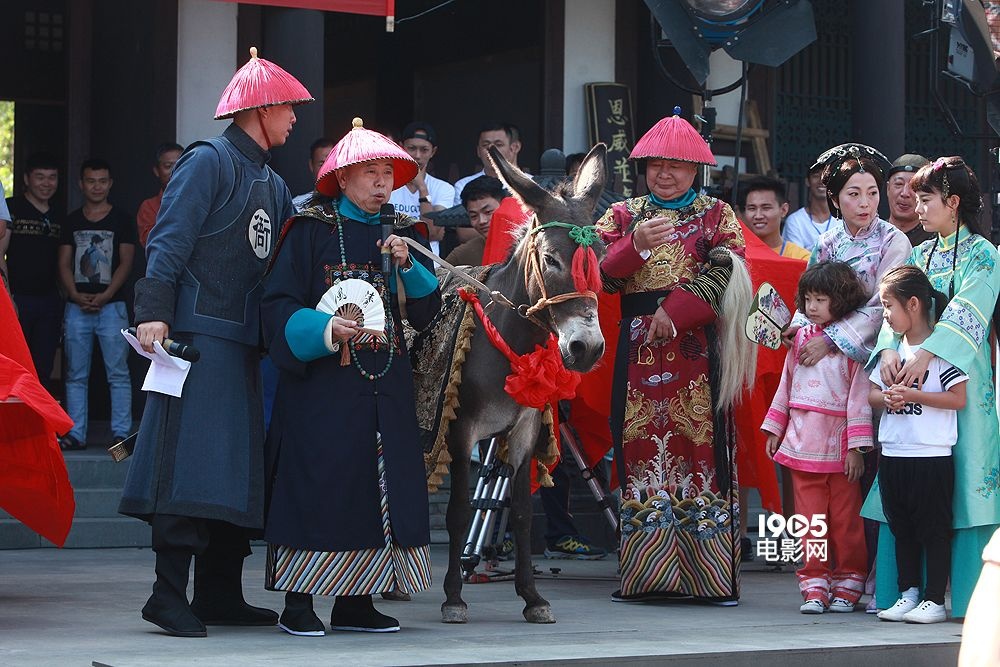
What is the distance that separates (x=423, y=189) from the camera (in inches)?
414

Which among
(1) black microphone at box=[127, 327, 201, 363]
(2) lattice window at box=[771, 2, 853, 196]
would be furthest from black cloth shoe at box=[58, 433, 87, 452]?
(2) lattice window at box=[771, 2, 853, 196]

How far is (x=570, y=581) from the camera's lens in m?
8.06

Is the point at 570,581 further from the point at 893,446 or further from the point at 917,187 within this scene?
the point at 917,187

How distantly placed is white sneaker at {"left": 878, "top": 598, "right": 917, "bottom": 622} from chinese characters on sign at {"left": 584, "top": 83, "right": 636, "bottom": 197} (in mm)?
5998

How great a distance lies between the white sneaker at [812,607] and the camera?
6996 mm

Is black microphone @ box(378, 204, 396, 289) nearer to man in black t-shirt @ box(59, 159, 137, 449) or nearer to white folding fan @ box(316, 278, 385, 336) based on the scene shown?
white folding fan @ box(316, 278, 385, 336)

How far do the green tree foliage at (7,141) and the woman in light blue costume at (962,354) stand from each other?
26.3ft

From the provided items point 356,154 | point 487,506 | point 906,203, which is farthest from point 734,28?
point 356,154

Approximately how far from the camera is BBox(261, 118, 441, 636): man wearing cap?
585cm

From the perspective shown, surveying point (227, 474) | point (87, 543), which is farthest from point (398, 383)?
point (87, 543)

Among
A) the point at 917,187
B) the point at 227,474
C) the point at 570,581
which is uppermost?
the point at 917,187

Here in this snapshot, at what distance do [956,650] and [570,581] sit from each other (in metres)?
2.33

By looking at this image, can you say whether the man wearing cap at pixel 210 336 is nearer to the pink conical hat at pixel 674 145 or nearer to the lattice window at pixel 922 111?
the pink conical hat at pixel 674 145

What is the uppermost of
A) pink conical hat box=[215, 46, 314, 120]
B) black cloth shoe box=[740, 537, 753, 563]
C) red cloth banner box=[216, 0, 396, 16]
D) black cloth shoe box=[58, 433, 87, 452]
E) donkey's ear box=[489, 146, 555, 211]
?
red cloth banner box=[216, 0, 396, 16]
